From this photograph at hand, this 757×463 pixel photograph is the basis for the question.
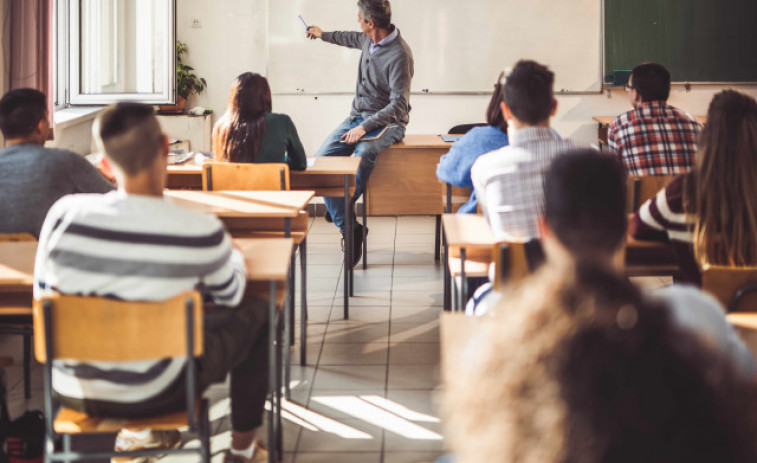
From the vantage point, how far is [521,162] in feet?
9.80

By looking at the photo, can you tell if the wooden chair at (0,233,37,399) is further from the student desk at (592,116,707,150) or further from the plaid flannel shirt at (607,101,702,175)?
the student desk at (592,116,707,150)

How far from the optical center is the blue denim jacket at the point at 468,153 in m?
3.91

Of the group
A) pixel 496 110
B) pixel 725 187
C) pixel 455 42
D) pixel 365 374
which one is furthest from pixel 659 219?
pixel 455 42

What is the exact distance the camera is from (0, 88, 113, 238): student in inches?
131

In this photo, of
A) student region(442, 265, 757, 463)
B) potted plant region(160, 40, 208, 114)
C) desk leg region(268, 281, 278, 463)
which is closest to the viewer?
student region(442, 265, 757, 463)

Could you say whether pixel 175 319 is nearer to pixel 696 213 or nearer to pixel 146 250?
pixel 146 250

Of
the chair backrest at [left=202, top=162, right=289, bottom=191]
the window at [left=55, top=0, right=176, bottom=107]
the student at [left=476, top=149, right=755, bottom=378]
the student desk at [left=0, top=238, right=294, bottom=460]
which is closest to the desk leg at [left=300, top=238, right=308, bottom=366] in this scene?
the chair backrest at [left=202, top=162, right=289, bottom=191]

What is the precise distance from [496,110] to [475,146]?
0.64 feet

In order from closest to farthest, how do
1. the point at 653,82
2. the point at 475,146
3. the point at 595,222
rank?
the point at 595,222 < the point at 475,146 < the point at 653,82

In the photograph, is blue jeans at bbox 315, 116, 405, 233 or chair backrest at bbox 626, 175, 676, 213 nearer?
chair backrest at bbox 626, 175, 676, 213

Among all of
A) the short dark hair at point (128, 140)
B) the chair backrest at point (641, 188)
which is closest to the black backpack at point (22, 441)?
the short dark hair at point (128, 140)

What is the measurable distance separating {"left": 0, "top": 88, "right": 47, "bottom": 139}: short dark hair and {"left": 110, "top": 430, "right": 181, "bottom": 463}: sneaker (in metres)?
1.18

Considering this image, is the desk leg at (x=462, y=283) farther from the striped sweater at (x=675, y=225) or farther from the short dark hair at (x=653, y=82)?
the short dark hair at (x=653, y=82)

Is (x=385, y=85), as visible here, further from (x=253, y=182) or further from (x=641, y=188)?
(x=641, y=188)
